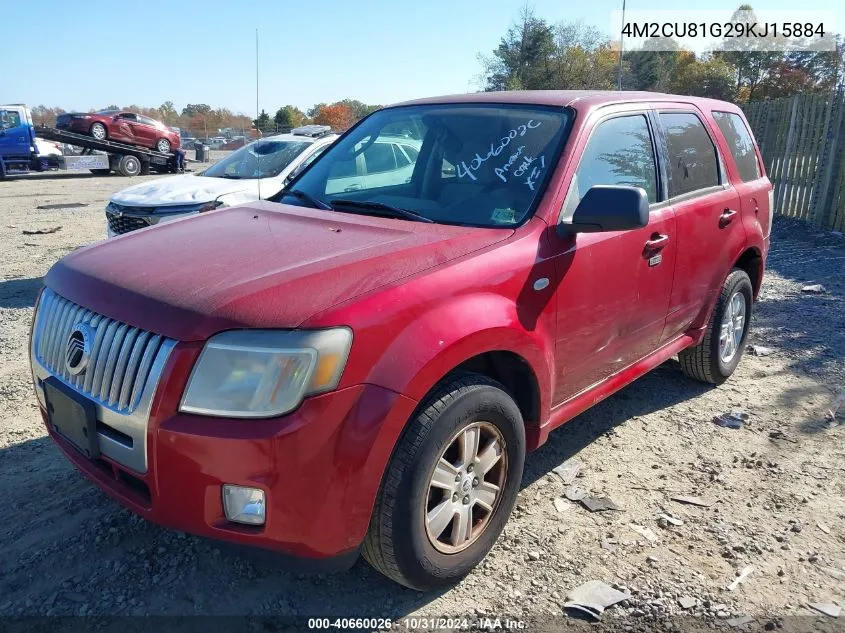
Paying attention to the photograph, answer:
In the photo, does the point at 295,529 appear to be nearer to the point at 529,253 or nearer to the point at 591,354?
the point at 529,253

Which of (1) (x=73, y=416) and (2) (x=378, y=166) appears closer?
(1) (x=73, y=416)

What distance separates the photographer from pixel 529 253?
2740 millimetres

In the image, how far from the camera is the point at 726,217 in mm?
4160

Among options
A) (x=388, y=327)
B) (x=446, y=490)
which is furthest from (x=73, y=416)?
(x=446, y=490)

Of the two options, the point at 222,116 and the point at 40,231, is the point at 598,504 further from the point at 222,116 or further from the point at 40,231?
the point at 222,116

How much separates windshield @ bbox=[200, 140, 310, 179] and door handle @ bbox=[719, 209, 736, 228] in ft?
17.0

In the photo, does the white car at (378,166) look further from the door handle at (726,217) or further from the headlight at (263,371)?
the door handle at (726,217)

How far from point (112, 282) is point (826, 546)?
3.22 meters

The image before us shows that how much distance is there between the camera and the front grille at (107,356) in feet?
7.04

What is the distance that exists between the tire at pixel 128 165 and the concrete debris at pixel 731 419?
23981 mm

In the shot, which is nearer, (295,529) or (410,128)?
(295,529)

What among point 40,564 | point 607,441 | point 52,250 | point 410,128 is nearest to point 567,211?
point 410,128

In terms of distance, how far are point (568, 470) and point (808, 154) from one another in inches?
409

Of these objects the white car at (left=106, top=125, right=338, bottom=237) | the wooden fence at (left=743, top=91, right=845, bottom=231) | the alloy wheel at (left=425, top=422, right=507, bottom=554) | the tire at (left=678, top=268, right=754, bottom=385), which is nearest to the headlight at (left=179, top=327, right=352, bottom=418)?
the alloy wheel at (left=425, top=422, right=507, bottom=554)
